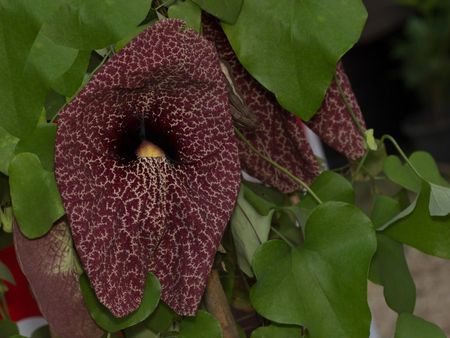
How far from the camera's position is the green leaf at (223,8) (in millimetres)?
623

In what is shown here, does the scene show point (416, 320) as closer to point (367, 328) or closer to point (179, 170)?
point (367, 328)

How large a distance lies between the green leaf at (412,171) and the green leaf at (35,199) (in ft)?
0.89

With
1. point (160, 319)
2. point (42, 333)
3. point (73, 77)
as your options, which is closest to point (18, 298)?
point (42, 333)

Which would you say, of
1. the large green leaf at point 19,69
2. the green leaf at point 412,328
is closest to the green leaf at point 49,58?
the large green leaf at point 19,69

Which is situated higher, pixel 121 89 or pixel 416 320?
pixel 121 89

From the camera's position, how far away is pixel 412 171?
786 millimetres

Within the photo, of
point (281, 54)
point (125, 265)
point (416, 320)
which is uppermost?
point (281, 54)

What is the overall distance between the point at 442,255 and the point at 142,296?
0.72 ft

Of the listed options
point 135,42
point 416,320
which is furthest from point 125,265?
point 416,320

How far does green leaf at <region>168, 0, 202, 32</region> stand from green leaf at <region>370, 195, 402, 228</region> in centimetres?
22

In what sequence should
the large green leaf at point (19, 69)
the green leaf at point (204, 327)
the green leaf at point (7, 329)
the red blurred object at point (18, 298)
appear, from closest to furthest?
the large green leaf at point (19, 69) → the green leaf at point (204, 327) → the green leaf at point (7, 329) → the red blurred object at point (18, 298)

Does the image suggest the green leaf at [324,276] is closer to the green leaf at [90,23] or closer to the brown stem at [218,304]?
the brown stem at [218,304]

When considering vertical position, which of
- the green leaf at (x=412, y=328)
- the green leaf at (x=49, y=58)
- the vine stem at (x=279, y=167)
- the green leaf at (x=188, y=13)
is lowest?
the green leaf at (x=412, y=328)

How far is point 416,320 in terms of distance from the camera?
30.0 inches
